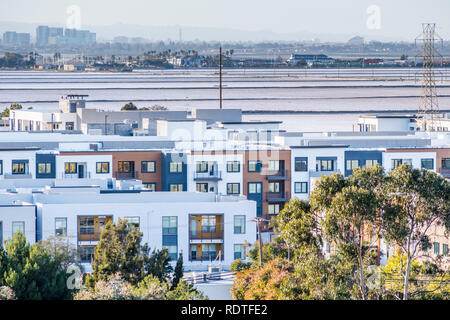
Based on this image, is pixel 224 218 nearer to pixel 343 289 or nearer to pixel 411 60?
pixel 343 289

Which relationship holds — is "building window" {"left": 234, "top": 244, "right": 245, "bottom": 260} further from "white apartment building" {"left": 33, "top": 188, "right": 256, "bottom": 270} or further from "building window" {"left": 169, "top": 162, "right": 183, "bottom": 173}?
"building window" {"left": 169, "top": 162, "right": 183, "bottom": 173}

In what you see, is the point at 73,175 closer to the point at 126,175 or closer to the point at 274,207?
the point at 126,175

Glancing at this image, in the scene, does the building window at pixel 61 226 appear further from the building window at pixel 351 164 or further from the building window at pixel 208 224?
the building window at pixel 351 164

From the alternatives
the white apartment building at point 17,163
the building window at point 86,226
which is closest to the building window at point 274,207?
the white apartment building at point 17,163

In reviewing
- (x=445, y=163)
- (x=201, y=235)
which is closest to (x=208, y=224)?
(x=201, y=235)

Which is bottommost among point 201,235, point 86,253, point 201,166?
point 86,253

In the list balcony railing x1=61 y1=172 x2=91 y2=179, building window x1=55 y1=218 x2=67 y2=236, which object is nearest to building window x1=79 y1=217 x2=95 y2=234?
building window x1=55 y1=218 x2=67 y2=236
